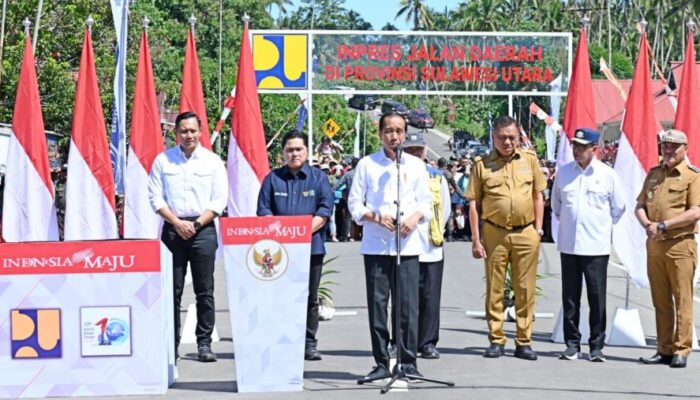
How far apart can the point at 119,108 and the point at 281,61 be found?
15125mm

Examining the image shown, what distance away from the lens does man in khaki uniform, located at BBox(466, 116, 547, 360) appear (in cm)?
1152

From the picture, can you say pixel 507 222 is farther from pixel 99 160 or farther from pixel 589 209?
pixel 99 160

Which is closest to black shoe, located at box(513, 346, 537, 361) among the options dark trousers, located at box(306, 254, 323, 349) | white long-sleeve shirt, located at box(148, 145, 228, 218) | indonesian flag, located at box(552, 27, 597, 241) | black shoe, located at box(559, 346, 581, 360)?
black shoe, located at box(559, 346, 581, 360)

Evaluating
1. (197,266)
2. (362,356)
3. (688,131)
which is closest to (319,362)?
(362,356)

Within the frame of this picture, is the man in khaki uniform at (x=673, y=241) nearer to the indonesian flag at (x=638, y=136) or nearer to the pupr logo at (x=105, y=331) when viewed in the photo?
the indonesian flag at (x=638, y=136)

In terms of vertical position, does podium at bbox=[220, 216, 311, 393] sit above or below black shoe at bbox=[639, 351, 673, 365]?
above

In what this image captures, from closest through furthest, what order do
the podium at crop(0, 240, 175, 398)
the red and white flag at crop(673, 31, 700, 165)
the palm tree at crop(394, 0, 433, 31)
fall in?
the podium at crop(0, 240, 175, 398)
the red and white flag at crop(673, 31, 700, 165)
the palm tree at crop(394, 0, 433, 31)

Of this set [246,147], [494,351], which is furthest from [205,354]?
[246,147]

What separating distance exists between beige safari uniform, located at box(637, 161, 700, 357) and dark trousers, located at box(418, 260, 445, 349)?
1.88 meters

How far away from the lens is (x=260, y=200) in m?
11.3

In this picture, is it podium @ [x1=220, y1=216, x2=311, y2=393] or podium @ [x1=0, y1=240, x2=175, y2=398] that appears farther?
podium @ [x1=220, y1=216, x2=311, y2=393]

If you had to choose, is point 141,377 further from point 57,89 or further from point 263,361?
point 57,89

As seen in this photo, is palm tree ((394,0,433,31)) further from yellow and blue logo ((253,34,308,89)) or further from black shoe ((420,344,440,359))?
black shoe ((420,344,440,359))

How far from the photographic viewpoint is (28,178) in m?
15.4
